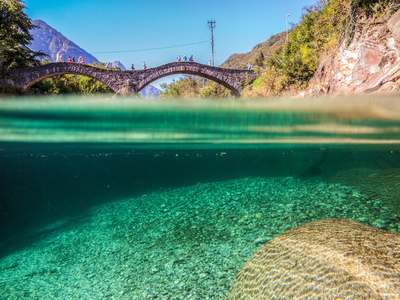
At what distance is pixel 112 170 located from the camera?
17859mm

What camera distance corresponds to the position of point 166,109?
7.08 m

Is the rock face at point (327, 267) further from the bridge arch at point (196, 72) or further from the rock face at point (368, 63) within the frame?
the bridge arch at point (196, 72)

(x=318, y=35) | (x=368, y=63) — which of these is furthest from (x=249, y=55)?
(x=368, y=63)

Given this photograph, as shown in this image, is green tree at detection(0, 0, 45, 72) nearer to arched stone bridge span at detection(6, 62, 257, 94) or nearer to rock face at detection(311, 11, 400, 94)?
arched stone bridge span at detection(6, 62, 257, 94)

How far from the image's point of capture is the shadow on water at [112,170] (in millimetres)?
11953

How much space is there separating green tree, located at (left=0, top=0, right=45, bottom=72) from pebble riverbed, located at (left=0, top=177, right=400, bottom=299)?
3301 cm

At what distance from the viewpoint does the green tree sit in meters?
29.4

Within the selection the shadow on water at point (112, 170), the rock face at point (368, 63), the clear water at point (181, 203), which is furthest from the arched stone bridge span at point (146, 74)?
the clear water at point (181, 203)

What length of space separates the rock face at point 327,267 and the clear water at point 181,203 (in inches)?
50.3

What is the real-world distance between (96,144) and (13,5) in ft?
102

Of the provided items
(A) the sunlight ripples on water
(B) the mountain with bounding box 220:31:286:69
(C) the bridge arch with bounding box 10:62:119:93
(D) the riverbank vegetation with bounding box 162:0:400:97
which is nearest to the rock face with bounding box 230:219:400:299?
(A) the sunlight ripples on water

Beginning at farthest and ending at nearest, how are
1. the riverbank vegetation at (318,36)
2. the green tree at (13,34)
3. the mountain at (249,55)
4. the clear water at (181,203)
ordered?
the mountain at (249,55)
the green tree at (13,34)
the riverbank vegetation at (318,36)
the clear water at (181,203)

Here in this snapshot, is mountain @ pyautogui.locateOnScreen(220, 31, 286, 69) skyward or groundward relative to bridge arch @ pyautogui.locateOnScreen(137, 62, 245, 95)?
skyward

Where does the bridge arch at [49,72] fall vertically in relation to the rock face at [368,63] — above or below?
above
